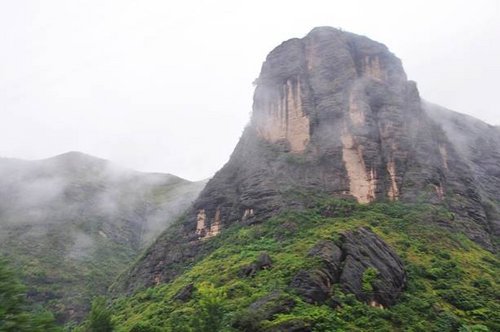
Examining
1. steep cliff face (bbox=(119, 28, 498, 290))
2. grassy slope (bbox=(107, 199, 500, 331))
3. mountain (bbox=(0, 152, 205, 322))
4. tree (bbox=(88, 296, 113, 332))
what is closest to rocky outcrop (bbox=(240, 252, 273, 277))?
grassy slope (bbox=(107, 199, 500, 331))

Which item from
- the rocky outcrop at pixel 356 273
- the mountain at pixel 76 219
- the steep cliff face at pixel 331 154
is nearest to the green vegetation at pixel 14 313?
the rocky outcrop at pixel 356 273

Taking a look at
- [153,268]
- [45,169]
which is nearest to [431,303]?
[153,268]

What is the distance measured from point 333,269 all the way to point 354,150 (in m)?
34.2

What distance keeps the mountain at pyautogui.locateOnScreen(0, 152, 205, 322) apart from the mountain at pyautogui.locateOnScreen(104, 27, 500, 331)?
2071cm

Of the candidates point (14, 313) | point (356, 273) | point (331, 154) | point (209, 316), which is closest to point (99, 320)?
point (209, 316)

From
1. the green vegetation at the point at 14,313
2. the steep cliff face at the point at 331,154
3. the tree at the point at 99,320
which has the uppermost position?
the steep cliff face at the point at 331,154

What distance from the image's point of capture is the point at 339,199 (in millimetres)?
72625

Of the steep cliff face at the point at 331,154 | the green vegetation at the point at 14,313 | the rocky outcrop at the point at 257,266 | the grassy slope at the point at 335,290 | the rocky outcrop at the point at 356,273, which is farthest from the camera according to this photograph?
the steep cliff face at the point at 331,154

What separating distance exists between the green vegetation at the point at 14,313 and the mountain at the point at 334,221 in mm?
15493

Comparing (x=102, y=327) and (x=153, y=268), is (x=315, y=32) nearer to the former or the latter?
(x=153, y=268)

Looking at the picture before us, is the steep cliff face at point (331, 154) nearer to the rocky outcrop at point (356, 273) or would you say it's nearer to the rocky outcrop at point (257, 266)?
the rocky outcrop at point (257, 266)

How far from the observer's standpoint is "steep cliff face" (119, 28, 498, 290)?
73875 millimetres

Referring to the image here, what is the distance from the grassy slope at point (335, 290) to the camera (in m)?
41.5

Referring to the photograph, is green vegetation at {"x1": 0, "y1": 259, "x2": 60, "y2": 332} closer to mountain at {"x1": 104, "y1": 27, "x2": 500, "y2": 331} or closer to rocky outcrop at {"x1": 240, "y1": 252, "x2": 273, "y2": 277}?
mountain at {"x1": 104, "y1": 27, "x2": 500, "y2": 331}
